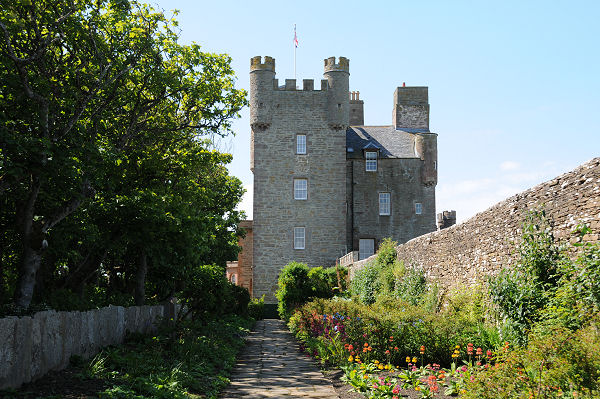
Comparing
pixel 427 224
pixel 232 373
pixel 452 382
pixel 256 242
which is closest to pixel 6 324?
pixel 232 373

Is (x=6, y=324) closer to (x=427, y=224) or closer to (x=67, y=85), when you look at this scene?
(x=67, y=85)

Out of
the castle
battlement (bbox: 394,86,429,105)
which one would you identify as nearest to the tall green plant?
the castle

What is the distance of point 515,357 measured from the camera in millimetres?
6367

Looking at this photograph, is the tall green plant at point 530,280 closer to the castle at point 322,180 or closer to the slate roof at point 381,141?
the castle at point 322,180

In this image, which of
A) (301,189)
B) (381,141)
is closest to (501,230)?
(301,189)

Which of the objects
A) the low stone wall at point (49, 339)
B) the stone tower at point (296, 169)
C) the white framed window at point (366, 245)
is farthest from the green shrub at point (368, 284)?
the white framed window at point (366, 245)

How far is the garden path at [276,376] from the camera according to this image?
29.4 feet

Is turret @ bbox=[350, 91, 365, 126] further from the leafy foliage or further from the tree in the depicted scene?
the tree

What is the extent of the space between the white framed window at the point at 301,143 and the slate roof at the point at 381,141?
→ 3545 millimetres

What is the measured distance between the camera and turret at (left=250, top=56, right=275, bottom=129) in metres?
40.2

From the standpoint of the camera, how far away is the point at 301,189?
1575 inches

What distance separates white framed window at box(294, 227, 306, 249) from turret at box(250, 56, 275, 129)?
7.60m

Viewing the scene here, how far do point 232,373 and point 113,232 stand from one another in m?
4.80

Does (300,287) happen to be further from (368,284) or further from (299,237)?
(299,237)
